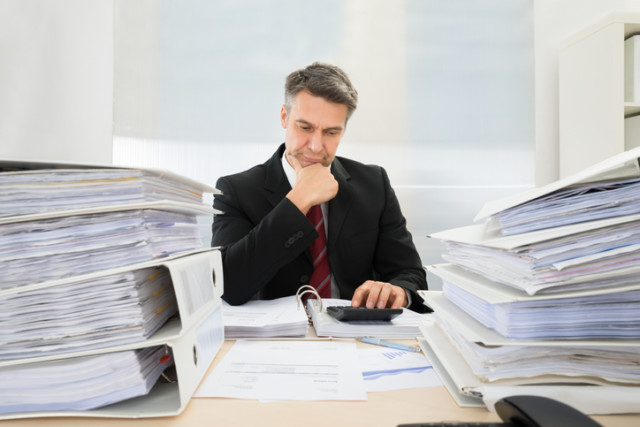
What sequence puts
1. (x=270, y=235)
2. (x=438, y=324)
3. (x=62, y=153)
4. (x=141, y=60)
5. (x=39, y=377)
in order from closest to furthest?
(x=39, y=377), (x=438, y=324), (x=270, y=235), (x=62, y=153), (x=141, y=60)


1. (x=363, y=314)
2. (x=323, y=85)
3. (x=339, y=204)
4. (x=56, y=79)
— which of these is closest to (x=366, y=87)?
(x=323, y=85)

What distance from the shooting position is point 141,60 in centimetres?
231

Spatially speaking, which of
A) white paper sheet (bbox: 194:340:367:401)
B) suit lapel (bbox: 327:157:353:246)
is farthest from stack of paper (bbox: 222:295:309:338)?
suit lapel (bbox: 327:157:353:246)

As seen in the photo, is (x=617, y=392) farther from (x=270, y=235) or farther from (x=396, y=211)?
(x=396, y=211)

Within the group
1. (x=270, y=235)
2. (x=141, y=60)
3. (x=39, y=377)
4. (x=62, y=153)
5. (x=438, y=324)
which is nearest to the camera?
(x=39, y=377)

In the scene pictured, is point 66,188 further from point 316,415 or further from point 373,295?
point 373,295

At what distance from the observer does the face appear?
5.25 ft

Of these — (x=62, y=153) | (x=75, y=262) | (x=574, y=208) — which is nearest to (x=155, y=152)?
(x=62, y=153)

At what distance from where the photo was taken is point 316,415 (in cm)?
49

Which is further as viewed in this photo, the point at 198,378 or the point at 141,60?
the point at 141,60

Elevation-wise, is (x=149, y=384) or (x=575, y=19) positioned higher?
(x=575, y=19)

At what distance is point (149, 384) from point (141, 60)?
2.20 m

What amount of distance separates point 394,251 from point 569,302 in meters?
1.15

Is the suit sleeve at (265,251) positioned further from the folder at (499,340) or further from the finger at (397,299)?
the folder at (499,340)
